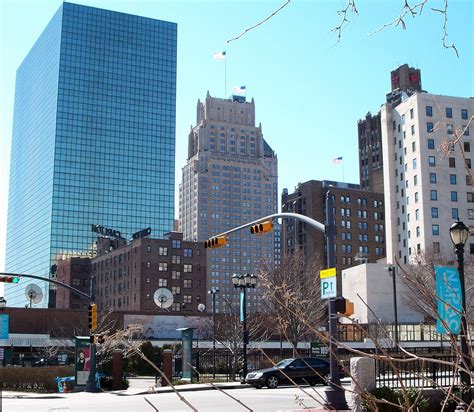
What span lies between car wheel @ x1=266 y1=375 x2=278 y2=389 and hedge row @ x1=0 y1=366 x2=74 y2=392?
1310cm

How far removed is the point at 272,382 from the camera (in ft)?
111

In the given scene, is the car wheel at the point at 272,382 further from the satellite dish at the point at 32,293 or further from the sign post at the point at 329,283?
the satellite dish at the point at 32,293

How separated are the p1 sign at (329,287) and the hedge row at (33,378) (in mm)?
23867

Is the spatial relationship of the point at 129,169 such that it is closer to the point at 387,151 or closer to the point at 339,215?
A: the point at 339,215

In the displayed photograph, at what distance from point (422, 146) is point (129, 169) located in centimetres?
11299

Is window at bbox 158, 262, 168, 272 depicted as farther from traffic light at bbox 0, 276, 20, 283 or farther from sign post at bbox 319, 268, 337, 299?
sign post at bbox 319, 268, 337, 299

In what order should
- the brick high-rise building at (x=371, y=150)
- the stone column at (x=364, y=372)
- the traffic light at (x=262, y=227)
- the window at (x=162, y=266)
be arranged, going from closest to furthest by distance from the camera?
the stone column at (x=364, y=372) < the traffic light at (x=262, y=227) < the window at (x=162, y=266) < the brick high-rise building at (x=371, y=150)

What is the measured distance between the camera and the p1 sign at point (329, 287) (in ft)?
65.5

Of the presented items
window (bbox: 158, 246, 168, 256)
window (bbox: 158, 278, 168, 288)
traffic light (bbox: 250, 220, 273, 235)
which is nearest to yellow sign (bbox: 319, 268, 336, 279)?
traffic light (bbox: 250, 220, 273, 235)

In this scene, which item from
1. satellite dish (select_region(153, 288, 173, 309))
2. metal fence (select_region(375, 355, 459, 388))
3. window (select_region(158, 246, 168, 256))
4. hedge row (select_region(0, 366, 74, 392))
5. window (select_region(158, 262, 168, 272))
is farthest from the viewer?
window (select_region(158, 246, 168, 256))

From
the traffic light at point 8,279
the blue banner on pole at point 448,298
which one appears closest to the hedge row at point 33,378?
the traffic light at point 8,279

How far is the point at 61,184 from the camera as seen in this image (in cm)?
18988

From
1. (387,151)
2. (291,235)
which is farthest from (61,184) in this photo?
(387,151)

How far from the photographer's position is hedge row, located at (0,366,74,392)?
39219 mm
